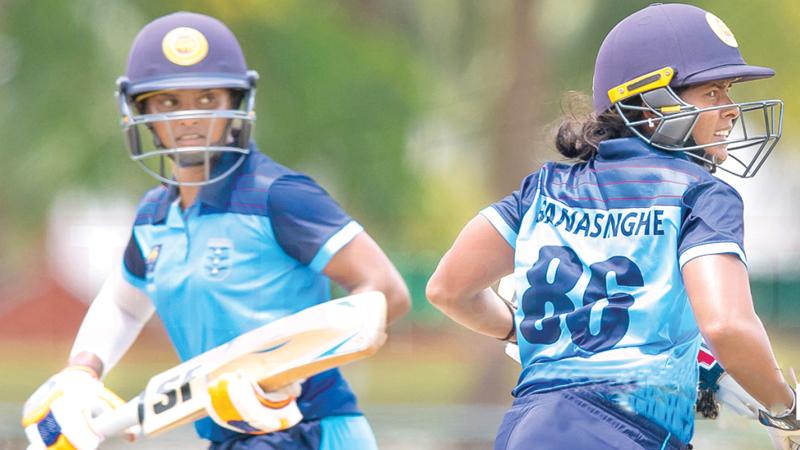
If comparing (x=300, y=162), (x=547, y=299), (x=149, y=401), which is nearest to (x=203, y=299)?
(x=149, y=401)

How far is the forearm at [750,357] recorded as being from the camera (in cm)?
238

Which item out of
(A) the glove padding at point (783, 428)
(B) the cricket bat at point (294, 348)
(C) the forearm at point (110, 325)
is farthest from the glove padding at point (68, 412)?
(A) the glove padding at point (783, 428)

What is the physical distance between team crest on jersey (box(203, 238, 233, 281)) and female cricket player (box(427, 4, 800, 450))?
30.1 inches

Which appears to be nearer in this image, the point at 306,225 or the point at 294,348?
the point at 294,348

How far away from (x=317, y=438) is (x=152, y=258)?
0.63 metres

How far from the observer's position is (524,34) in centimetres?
981

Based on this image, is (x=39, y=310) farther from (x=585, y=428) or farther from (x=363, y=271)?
(x=585, y=428)

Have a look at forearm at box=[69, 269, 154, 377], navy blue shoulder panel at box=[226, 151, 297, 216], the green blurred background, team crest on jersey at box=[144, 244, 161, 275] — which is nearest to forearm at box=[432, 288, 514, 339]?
navy blue shoulder panel at box=[226, 151, 297, 216]

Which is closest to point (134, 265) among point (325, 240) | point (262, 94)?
point (325, 240)

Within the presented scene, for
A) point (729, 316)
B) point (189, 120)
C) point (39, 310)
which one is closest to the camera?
point (729, 316)

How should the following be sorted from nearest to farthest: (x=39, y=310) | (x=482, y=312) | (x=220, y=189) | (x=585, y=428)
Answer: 1. (x=585, y=428)
2. (x=482, y=312)
3. (x=220, y=189)
4. (x=39, y=310)

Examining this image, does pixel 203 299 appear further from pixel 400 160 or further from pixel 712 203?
pixel 400 160

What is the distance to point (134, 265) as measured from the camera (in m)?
3.68

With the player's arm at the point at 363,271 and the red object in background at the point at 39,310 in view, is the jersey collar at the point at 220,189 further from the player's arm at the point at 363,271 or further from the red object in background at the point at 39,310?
the red object in background at the point at 39,310
